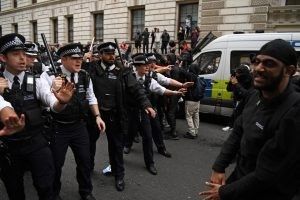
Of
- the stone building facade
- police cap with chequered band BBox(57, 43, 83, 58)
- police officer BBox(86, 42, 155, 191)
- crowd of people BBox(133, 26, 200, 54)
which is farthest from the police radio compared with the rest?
crowd of people BBox(133, 26, 200, 54)

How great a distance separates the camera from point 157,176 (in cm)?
511

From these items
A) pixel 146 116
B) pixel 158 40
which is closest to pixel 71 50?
pixel 146 116

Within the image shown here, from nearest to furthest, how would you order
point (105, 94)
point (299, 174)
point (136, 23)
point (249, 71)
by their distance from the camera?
point (299, 174), point (105, 94), point (249, 71), point (136, 23)

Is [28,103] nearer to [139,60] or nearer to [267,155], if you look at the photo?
[267,155]

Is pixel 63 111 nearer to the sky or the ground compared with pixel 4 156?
nearer to the sky

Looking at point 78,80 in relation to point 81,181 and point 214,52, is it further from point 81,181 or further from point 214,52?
point 214,52

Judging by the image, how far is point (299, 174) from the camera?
71.7 inches

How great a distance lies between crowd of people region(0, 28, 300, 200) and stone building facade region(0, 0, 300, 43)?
12838 millimetres

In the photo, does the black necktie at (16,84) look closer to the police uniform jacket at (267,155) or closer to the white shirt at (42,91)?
the white shirt at (42,91)

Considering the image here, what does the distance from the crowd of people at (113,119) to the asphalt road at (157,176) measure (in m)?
0.23

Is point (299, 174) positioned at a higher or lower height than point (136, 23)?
lower

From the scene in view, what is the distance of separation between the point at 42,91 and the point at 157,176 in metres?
2.67

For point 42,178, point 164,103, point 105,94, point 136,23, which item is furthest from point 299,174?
point 136,23

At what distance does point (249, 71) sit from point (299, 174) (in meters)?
3.99
